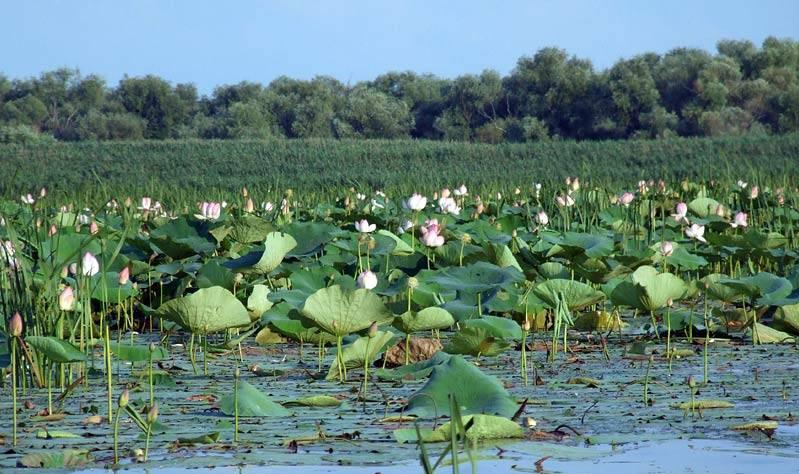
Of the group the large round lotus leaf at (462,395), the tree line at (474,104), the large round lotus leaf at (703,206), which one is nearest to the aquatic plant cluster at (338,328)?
the large round lotus leaf at (462,395)

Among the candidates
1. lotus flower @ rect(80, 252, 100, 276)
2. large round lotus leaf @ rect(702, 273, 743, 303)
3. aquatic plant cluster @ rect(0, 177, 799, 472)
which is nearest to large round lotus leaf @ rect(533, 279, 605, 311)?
aquatic plant cluster @ rect(0, 177, 799, 472)

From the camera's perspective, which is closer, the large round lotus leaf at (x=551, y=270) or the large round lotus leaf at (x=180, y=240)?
the large round lotus leaf at (x=551, y=270)

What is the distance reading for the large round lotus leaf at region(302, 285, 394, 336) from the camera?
312cm

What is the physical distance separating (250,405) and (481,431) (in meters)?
0.64

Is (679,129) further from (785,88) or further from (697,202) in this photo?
(697,202)

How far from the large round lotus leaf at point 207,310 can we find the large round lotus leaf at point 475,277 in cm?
78

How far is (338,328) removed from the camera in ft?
10.5

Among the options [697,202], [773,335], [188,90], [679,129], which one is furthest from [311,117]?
[773,335]

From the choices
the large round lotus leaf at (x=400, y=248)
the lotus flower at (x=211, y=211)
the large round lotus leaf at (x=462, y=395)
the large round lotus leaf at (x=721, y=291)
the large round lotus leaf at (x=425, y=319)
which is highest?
the lotus flower at (x=211, y=211)

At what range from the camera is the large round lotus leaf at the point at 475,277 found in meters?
3.84

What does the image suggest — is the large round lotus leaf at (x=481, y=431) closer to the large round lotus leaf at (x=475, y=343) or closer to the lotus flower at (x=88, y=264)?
the large round lotus leaf at (x=475, y=343)

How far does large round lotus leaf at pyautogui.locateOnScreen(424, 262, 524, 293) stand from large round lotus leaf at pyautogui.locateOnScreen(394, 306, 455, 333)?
11.1 inches

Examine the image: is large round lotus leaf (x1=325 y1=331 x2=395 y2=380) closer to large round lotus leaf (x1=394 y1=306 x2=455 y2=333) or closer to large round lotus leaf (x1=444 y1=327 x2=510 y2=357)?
large round lotus leaf (x1=394 y1=306 x2=455 y2=333)

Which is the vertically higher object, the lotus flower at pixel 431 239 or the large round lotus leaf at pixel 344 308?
the lotus flower at pixel 431 239
